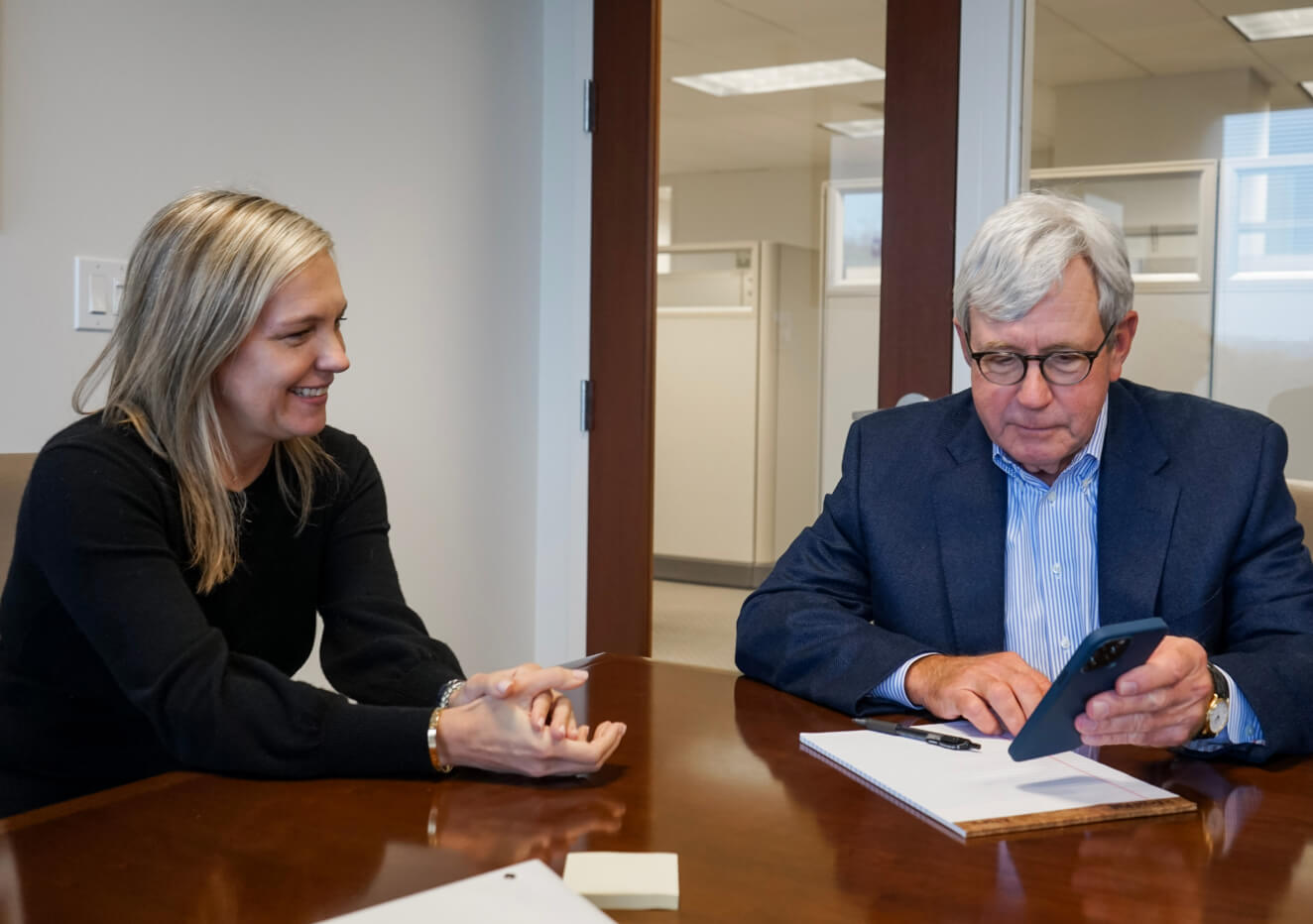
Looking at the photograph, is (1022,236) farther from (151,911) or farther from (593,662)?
(151,911)

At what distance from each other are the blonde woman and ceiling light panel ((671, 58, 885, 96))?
160 centimetres

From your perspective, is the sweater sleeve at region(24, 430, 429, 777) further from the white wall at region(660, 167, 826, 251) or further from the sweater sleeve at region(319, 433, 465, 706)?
the white wall at region(660, 167, 826, 251)

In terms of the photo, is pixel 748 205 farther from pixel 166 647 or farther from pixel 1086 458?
pixel 166 647

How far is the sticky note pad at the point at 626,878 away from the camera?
0.85 m

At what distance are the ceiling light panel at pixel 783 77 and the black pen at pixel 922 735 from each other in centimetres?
187

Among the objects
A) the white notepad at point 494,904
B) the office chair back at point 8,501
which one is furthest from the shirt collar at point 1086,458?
the office chair back at point 8,501

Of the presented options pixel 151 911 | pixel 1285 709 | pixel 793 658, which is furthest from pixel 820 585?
pixel 151 911

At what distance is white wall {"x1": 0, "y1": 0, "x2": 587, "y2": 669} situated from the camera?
211cm

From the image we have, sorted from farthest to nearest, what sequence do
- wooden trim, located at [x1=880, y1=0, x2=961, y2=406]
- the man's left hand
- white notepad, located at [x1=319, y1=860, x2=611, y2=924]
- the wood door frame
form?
the wood door frame
wooden trim, located at [x1=880, y1=0, x2=961, y2=406]
the man's left hand
white notepad, located at [x1=319, y1=860, x2=611, y2=924]

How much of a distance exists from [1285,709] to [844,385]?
169cm

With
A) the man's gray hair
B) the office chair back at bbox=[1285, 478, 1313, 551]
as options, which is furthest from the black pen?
the office chair back at bbox=[1285, 478, 1313, 551]

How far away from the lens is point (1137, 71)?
251 cm

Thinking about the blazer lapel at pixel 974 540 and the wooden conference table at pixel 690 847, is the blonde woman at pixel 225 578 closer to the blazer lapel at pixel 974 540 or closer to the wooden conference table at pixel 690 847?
the wooden conference table at pixel 690 847

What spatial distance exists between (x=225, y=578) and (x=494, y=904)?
0.81 meters
